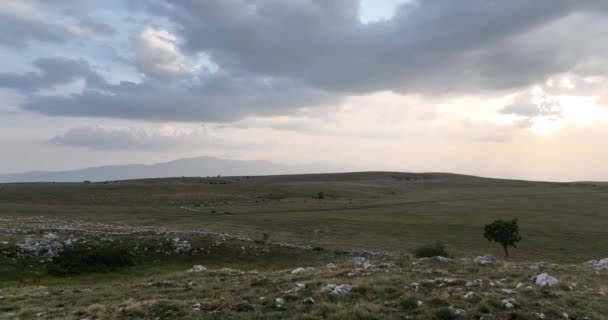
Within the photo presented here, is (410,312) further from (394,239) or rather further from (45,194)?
(45,194)

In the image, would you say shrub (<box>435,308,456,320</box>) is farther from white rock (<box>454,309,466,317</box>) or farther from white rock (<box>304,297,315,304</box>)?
white rock (<box>304,297,315,304</box>)

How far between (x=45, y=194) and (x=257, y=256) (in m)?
108

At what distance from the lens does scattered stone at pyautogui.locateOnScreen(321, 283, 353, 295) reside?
1397 centimetres

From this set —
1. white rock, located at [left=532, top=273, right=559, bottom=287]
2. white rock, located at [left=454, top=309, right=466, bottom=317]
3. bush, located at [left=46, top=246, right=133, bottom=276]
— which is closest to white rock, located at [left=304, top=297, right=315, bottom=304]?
white rock, located at [left=454, top=309, right=466, bottom=317]

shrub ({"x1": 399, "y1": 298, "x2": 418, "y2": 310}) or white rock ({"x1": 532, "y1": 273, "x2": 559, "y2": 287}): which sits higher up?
shrub ({"x1": 399, "y1": 298, "x2": 418, "y2": 310})

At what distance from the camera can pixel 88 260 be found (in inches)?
1043

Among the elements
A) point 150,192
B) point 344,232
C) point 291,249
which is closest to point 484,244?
point 344,232

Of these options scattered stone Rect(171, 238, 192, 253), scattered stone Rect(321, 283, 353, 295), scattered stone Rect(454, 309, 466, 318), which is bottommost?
scattered stone Rect(171, 238, 192, 253)

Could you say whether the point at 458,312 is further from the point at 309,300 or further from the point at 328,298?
the point at 309,300

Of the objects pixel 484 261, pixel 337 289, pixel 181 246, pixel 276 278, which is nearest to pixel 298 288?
pixel 337 289

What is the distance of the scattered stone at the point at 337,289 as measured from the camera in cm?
1397

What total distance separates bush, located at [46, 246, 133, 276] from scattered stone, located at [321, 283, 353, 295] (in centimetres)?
1764

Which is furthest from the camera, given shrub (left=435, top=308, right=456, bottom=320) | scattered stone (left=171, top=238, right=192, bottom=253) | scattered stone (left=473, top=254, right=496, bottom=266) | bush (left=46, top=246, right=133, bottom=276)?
scattered stone (left=171, top=238, right=192, bottom=253)

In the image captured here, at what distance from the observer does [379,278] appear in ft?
53.6
